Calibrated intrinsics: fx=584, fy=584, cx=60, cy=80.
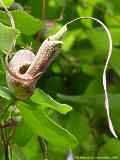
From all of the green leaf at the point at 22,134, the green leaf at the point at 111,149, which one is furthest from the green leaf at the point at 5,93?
the green leaf at the point at 111,149

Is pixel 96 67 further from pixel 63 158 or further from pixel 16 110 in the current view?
pixel 16 110

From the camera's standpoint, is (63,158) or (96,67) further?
(96,67)

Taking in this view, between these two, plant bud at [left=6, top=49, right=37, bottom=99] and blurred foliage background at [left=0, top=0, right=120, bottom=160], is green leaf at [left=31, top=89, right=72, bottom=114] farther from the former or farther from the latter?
blurred foliage background at [left=0, top=0, right=120, bottom=160]

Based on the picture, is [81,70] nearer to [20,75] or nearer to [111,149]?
[111,149]

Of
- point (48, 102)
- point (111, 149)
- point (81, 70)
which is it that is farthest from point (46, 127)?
point (81, 70)

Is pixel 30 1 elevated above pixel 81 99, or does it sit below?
above

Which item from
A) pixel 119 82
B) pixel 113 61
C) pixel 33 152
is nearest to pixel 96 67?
pixel 119 82

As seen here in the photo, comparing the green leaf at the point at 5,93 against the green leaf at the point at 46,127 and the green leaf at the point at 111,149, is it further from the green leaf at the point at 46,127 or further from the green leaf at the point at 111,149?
the green leaf at the point at 111,149
